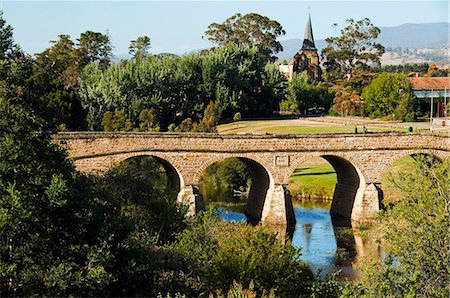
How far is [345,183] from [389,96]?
3343 cm

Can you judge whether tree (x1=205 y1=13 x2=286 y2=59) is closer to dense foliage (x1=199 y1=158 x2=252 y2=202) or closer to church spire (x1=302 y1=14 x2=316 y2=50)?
church spire (x1=302 y1=14 x2=316 y2=50)

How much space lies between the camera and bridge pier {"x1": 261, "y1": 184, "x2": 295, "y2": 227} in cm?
4103

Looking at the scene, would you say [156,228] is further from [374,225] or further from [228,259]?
[374,225]

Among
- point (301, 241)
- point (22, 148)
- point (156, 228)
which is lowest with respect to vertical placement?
point (301, 241)

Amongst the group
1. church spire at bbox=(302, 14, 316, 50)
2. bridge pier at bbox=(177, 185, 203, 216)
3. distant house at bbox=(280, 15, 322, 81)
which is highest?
church spire at bbox=(302, 14, 316, 50)

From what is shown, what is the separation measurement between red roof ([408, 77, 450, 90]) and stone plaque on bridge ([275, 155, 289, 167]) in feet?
169

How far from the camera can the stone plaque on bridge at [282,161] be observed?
41344 mm

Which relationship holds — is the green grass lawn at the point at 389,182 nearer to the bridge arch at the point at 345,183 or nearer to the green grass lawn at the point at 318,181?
the green grass lawn at the point at 318,181

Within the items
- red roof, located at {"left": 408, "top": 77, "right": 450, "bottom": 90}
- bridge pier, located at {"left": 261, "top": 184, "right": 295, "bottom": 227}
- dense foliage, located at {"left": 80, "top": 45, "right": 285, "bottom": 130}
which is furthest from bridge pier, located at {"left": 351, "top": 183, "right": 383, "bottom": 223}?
red roof, located at {"left": 408, "top": 77, "right": 450, "bottom": 90}

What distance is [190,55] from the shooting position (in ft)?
236

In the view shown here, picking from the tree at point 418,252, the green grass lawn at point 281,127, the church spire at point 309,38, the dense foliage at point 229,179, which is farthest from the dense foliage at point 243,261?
the church spire at point 309,38

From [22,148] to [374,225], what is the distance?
90.2ft

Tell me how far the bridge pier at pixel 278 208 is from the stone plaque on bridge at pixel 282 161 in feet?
3.88


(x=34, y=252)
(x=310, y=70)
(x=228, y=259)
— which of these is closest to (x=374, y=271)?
(x=228, y=259)
